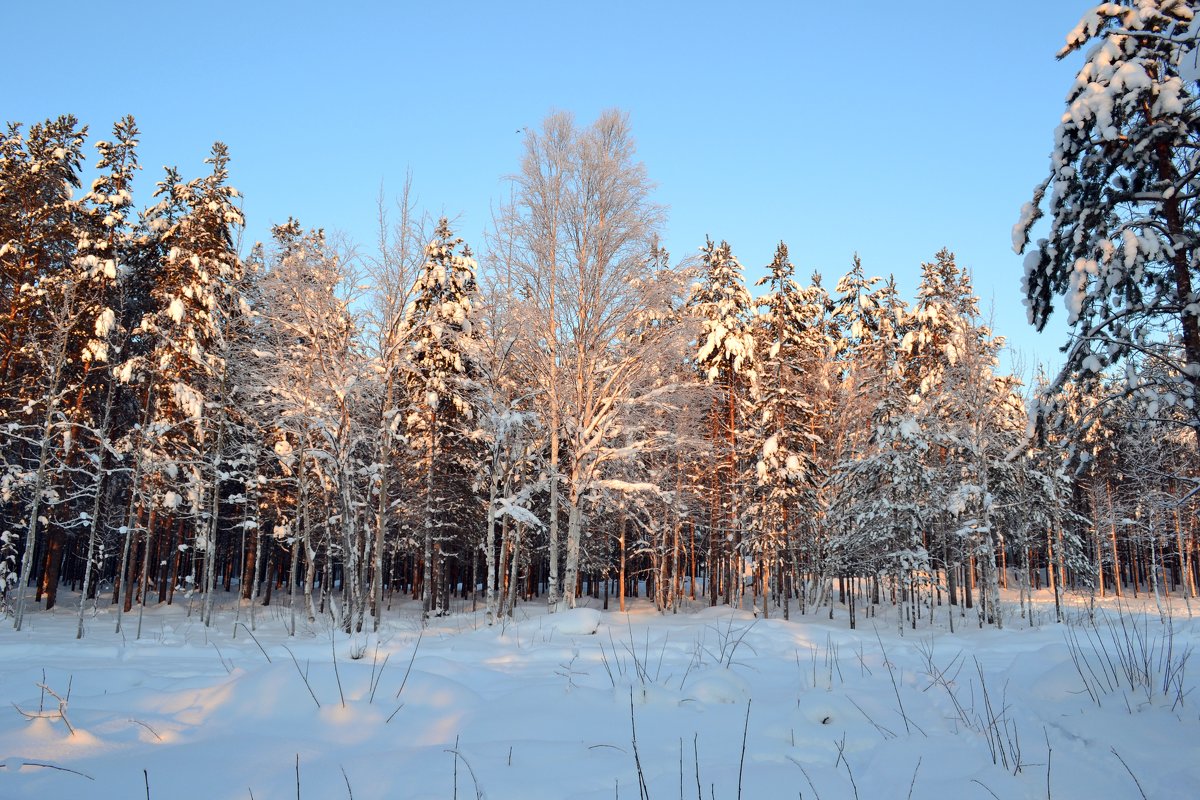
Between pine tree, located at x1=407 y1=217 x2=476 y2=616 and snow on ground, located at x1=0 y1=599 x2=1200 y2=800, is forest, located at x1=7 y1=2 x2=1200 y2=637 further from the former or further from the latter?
snow on ground, located at x1=0 y1=599 x2=1200 y2=800

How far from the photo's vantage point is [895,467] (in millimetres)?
21969

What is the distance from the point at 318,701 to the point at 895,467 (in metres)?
21.3

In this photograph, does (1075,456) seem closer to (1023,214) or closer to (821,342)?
(1023,214)

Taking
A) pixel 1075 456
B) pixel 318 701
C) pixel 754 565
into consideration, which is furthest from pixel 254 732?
pixel 754 565

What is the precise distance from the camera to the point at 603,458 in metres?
16.8

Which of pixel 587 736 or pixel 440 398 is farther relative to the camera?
pixel 440 398

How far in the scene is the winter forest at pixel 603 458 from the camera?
13.4ft

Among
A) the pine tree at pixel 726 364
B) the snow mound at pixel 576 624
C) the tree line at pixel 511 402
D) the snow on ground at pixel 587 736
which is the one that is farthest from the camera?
the pine tree at pixel 726 364

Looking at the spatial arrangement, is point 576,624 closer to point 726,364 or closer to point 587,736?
point 587,736

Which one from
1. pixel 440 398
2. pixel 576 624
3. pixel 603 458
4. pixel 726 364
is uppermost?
pixel 726 364

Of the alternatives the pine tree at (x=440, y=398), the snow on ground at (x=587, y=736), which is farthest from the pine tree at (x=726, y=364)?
the snow on ground at (x=587, y=736)

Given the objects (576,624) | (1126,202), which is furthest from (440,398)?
(1126,202)

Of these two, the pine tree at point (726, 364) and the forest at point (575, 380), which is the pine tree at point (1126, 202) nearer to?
the forest at point (575, 380)

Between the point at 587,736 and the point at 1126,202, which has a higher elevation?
the point at 1126,202
